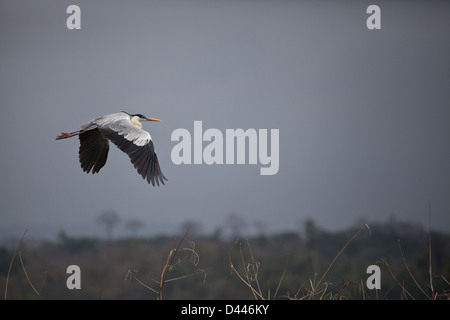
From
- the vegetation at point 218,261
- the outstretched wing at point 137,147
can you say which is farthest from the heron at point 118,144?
the vegetation at point 218,261

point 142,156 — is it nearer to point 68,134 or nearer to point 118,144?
point 118,144

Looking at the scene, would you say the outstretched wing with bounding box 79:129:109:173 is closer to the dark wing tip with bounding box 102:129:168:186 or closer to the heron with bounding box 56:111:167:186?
the heron with bounding box 56:111:167:186

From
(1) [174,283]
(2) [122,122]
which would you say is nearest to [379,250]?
(1) [174,283]

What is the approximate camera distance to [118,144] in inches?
147

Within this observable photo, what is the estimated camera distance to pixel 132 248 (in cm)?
1295

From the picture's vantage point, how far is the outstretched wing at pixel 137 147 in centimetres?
363

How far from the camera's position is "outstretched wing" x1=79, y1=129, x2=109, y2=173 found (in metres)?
4.13

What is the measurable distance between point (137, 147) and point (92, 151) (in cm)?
62

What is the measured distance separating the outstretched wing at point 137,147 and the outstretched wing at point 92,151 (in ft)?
1.12

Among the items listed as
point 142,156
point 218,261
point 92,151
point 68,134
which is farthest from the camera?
point 218,261

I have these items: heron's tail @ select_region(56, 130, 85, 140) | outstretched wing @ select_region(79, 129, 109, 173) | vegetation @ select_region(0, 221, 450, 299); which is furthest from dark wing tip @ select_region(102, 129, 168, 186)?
vegetation @ select_region(0, 221, 450, 299)

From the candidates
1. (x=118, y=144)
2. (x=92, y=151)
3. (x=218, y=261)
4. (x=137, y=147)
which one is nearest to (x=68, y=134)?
(x=92, y=151)
